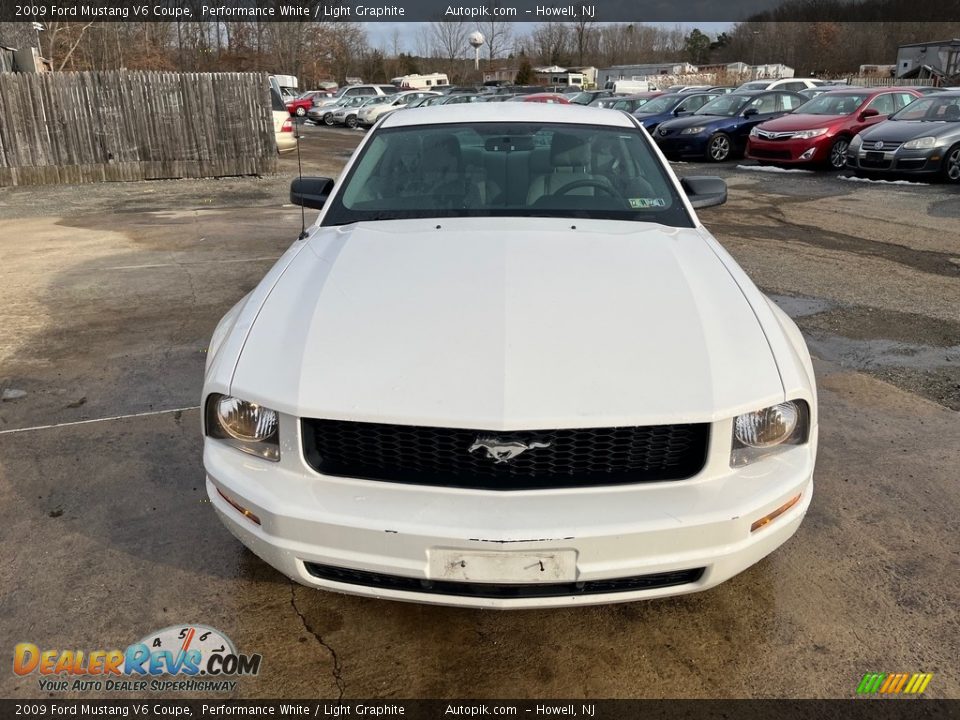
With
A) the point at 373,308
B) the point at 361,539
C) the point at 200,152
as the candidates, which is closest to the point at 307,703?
the point at 361,539

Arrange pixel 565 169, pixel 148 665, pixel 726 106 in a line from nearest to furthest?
pixel 148 665 → pixel 565 169 → pixel 726 106

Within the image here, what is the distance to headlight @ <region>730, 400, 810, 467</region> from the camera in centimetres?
215

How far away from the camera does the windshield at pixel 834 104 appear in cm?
1434

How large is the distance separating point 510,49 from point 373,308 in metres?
80.0

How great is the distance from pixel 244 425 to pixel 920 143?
12.8 meters

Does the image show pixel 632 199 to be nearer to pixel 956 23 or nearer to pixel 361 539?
pixel 361 539

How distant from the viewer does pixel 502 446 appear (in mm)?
2010

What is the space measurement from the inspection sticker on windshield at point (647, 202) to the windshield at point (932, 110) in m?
11.6

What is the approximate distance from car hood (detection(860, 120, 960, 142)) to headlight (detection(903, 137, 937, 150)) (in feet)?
0.32

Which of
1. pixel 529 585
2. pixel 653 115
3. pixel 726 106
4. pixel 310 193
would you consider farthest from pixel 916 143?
pixel 529 585

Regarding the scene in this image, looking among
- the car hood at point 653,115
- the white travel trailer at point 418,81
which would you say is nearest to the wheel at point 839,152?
the car hood at point 653,115

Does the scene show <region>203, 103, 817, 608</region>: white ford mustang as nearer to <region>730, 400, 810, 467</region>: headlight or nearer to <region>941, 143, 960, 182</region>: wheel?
<region>730, 400, 810, 467</region>: headlight

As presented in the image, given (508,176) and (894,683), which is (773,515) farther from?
(508,176)

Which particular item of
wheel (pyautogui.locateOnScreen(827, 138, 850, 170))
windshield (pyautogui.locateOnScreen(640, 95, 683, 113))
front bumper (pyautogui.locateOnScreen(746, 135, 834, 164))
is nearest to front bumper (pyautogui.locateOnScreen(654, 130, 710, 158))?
front bumper (pyautogui.locateOnScreen(746, 135, 834, 164))
